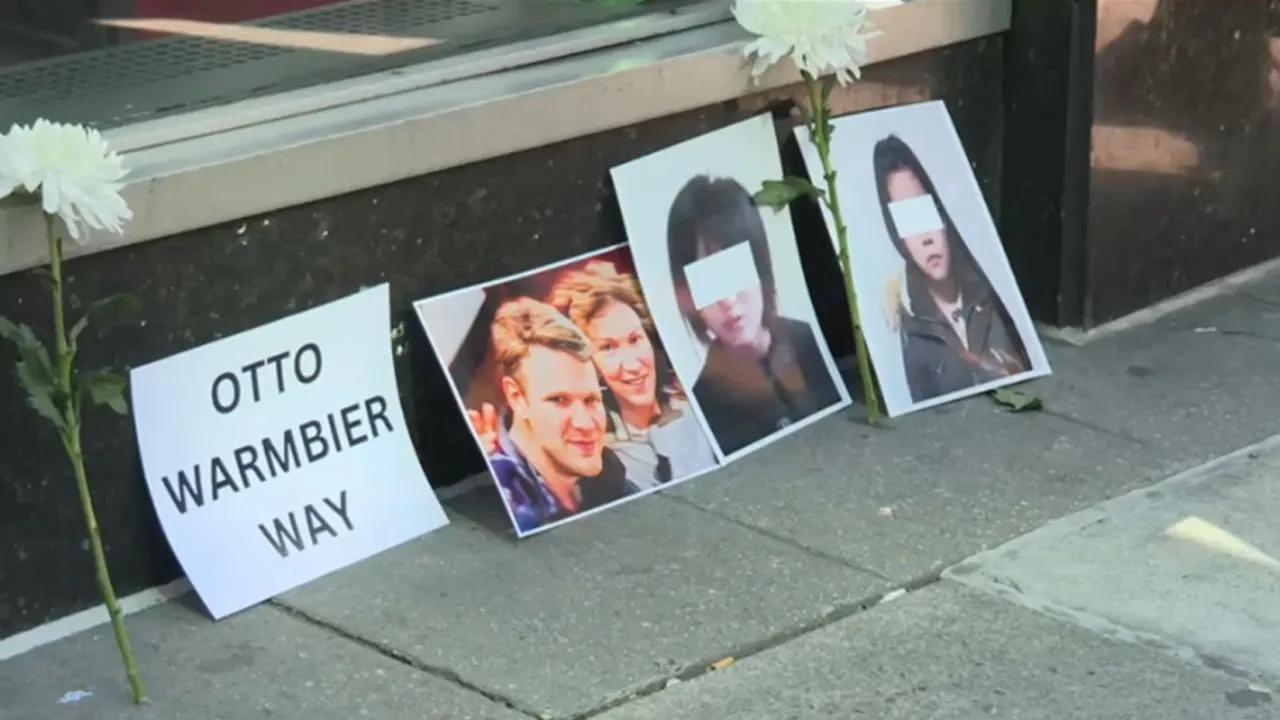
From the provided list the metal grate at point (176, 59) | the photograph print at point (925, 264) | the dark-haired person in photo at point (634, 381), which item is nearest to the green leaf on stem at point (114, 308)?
the metal grate at point (176, 59)

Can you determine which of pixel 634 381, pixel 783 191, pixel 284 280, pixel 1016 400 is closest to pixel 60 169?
pixel 284 280

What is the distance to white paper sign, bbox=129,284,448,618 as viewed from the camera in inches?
148

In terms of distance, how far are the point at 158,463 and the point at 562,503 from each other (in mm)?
877

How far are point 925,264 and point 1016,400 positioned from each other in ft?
1.37

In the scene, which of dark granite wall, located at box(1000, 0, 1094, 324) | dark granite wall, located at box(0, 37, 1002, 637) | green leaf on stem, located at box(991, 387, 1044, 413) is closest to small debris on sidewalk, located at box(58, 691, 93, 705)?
dark granite wall, located at box(0, 37, 1002, 637)

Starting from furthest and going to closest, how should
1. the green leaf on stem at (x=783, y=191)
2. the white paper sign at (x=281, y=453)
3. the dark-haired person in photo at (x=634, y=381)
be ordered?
the green leaf on stem at (x=783, y=191), the dark-haired person in photo at (x=634, y=381), the white paper sign at (x=281, y=453)

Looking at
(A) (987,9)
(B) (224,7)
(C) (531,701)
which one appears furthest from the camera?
(A) (987,9)

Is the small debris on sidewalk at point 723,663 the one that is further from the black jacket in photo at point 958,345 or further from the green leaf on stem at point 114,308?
the black jacket in photo at point 958,345

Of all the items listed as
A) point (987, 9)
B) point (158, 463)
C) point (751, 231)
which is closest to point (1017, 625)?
point (751, 231)

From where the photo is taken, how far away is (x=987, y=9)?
5137 mm

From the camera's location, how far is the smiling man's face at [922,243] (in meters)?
4.90

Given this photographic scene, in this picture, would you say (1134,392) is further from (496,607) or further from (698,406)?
(496,607)

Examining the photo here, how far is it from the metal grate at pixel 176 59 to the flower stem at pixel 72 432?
2.02 ft

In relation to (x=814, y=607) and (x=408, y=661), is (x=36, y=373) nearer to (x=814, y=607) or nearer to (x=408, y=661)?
(x=408, y=661)
